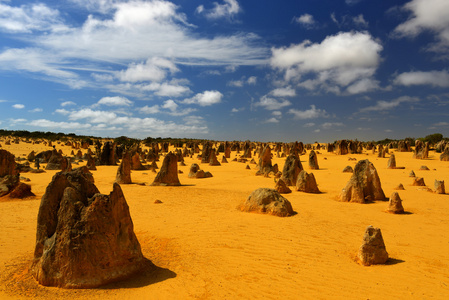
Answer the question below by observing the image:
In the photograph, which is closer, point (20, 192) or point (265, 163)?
point (20, 192)

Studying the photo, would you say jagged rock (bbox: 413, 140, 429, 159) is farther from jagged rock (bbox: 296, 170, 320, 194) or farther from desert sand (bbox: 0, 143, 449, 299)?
jagged rock (bbox: 296, 170, 320, 194)

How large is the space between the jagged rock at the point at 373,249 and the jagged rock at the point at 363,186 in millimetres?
6247

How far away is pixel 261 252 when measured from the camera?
666 centimetres

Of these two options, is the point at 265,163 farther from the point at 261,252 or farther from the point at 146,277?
the point at 146,277

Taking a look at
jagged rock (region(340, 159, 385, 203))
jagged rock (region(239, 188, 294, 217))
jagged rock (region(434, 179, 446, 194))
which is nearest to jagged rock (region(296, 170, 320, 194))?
jagged rock (region(340, 159, 385, 203))

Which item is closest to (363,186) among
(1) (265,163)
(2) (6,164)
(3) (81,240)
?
(1) (265,163)

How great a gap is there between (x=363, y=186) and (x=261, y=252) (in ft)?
24.6

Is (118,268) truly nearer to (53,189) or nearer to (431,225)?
(53,189)

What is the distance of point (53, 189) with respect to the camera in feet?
17.4

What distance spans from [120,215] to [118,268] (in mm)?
920

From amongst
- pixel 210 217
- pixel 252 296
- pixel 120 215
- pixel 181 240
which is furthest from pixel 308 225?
pixel 120 215

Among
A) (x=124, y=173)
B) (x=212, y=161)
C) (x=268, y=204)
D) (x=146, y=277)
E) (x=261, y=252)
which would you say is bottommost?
(x=146, y=277)

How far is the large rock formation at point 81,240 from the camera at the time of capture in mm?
4742

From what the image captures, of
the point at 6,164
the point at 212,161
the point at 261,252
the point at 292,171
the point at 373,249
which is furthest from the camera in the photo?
the point at 212,161
